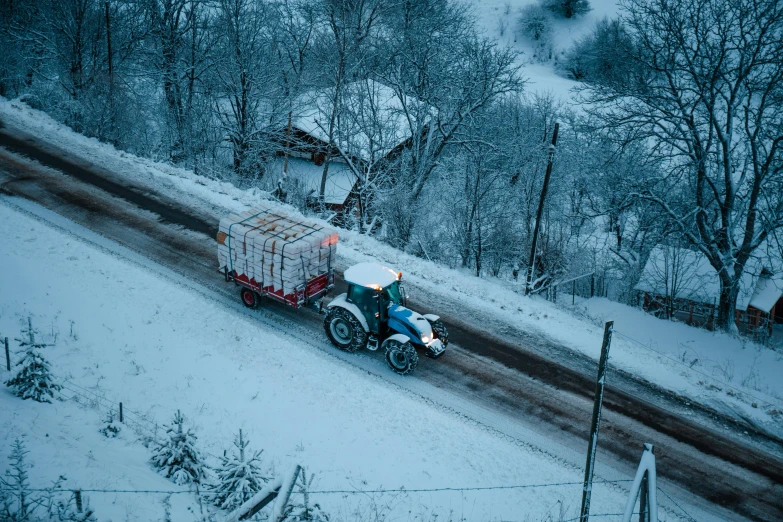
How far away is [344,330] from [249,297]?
3.07 meters

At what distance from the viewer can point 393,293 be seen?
1241cm

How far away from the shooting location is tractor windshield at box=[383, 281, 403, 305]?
480 inches

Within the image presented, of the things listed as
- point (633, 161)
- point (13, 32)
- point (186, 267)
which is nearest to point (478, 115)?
point (633, 161)

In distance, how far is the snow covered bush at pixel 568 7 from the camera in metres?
58.9

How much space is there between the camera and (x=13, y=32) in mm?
29453

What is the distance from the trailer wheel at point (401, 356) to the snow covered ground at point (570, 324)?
10.9ft

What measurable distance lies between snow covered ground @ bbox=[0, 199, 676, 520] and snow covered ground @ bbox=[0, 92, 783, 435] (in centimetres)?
442

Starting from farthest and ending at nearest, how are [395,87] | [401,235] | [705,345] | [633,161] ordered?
1. [633,161]
2. [395,87]
3. [401,235]
4. [705,345]

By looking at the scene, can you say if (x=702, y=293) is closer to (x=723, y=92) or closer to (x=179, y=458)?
(x=723, y=92)

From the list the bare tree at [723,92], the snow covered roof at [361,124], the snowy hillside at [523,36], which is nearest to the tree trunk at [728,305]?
the bare tree at [723,92]

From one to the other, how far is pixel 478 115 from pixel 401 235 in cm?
730

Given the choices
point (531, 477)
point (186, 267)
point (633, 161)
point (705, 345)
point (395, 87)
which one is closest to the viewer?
point (531, 477)

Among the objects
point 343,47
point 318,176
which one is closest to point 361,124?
point 343,47

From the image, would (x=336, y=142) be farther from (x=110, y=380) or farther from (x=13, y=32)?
(x=13, y=32)
